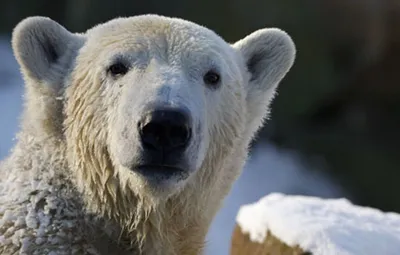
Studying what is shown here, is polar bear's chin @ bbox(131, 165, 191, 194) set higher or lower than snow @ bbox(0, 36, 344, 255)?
higher

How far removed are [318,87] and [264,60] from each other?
11684 millimetres

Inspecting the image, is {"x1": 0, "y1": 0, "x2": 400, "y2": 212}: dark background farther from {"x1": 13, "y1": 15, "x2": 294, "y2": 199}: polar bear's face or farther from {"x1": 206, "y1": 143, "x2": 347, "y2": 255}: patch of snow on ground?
{"x1": 13, "y1": 15, "x2": 294, "y2": 199}: polar bear's face

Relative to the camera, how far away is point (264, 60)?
11.1ft

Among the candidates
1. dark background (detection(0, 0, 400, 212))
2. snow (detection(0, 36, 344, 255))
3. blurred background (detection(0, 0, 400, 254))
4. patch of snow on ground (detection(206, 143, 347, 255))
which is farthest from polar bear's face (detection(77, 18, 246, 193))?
dark background (detection(0, 0, 400, 212))

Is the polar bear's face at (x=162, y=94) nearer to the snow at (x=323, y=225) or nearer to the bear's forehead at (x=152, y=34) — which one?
the bear's forehead at (x=152, y=34)

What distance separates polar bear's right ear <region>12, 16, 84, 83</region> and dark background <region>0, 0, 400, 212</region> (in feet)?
30.9

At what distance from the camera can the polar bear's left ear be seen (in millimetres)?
3322

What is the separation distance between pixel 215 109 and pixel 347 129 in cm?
1149

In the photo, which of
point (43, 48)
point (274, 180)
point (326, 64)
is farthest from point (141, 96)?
point (326, 64)

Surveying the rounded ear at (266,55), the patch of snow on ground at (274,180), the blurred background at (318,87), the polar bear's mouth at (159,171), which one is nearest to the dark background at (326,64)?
the blurred background at (318,87)

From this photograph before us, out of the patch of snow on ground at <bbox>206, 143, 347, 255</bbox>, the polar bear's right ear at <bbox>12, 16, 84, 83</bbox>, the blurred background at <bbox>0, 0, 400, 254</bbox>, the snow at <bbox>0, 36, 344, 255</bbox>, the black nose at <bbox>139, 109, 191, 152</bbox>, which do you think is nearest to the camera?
the black nose at <bbox>139, 109, 191, 152</bbox>

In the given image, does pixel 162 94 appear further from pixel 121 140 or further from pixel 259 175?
pixel 259 175

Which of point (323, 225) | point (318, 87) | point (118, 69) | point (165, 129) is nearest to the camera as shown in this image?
point (165, 129)

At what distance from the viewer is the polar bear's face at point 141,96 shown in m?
2.56
